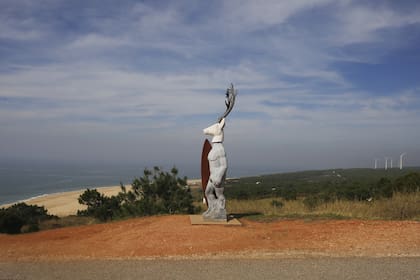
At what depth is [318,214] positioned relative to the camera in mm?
12883

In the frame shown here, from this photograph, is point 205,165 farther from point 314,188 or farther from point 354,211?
point 314,188

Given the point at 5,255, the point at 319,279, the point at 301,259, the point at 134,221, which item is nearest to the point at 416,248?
the point at 301,259

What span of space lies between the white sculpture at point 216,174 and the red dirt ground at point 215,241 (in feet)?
2.58

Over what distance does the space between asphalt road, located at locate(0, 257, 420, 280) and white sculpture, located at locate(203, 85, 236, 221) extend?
12.1ft

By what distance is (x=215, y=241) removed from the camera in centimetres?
876

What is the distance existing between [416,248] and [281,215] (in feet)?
16.2

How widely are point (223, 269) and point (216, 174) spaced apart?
4.45 metres

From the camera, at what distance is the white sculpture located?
11.1m

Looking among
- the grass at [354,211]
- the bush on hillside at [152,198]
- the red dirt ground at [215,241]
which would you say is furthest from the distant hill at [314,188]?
the red dirt ground at [215,241]

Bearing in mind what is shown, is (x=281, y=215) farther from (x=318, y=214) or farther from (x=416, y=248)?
(x=416, y=248)

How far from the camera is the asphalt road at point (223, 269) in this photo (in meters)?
6.40

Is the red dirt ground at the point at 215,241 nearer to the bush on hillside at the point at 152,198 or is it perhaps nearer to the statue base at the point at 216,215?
the statue base at the point at 216,215

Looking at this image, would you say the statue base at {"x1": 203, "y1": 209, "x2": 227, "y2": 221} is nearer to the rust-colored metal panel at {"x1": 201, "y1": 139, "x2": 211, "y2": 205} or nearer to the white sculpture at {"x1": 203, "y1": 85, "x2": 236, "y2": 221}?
the white sculpture at {"x1": 203, "y1": 85, "x2": 236, "y2": 221}

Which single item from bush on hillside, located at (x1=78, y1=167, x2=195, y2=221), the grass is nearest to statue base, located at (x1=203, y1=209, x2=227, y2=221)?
the grass
